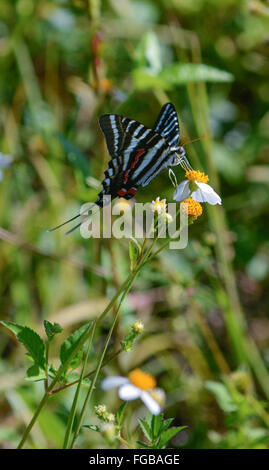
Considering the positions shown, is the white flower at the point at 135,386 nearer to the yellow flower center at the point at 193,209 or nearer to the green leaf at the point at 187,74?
the yellow flower center at the point at 193,209

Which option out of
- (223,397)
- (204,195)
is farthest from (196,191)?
(223,397)

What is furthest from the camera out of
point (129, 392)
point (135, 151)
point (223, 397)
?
point (223, 397)

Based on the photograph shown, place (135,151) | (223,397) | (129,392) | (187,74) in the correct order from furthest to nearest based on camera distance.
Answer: (187,74) < (223,397) < (135,151) < (129,392)

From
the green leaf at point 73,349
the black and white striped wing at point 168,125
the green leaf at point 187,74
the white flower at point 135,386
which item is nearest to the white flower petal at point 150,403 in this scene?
the white flower at point 135,386

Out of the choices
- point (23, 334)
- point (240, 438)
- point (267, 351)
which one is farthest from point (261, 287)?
point (23, 334)

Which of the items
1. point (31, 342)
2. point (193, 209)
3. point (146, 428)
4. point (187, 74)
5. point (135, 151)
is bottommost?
point (146, 428)

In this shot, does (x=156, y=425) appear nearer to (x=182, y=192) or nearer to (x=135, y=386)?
(x=135, y=386)

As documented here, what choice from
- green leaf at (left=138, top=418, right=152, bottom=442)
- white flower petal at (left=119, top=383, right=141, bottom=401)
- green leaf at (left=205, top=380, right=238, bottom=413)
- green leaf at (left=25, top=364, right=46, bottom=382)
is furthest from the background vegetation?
green leaf at (left=25, top=364, right=46, bottom=382)
